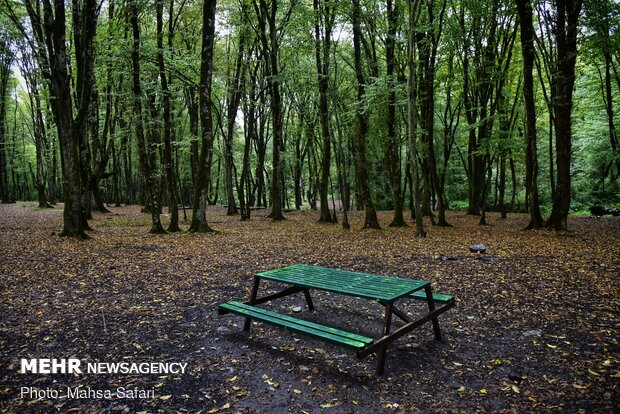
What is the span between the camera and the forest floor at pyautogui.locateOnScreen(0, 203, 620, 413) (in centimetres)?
314

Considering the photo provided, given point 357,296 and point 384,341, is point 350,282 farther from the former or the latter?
point 384,341

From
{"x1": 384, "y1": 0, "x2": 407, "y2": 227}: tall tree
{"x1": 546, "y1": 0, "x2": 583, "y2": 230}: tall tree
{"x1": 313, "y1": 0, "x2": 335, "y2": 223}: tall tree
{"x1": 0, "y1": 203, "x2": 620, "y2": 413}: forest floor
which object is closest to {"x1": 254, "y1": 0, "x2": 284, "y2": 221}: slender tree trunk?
{"x1": 313, "y1": 0, "x2": 335, "y2": 223}: tall tree

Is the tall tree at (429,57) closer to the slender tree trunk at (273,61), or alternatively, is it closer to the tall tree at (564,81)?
the tall tree at (564,81)

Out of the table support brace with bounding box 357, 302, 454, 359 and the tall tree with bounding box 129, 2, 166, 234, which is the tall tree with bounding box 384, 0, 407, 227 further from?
the table support brace with bounding box 357, 302, 454, 359

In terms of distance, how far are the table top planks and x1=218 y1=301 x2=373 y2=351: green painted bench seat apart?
432 mm

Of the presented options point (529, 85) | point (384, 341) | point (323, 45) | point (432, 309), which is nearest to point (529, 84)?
point (529, 85)

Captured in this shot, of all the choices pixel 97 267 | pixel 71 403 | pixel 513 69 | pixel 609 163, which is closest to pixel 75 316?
pixel 71 403

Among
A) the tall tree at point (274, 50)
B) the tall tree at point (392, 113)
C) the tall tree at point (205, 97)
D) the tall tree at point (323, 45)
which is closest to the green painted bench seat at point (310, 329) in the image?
the tall tree at point (205, 97)

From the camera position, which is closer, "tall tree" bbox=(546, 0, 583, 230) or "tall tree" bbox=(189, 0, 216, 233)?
"tall tree" bbox=(546, 0, 583, 230)

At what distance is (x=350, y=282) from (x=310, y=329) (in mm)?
970

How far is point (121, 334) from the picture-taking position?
4453 mm

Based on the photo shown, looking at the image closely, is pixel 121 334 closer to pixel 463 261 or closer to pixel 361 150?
pixel 463 261

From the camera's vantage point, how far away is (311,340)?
4402mm

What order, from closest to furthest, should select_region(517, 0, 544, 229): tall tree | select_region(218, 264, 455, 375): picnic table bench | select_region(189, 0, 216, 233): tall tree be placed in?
select_region(218, 264, 455, 375): picnic table bench, select_region(189, 0, 216, 233): tall tree, select_region(517, 0, 544, 229): tall tree
